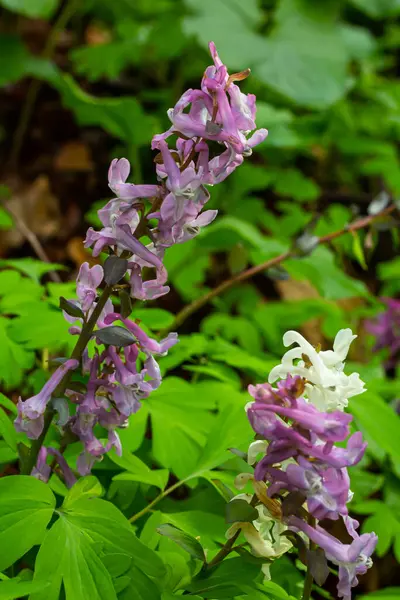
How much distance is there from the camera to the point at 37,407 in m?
1.17

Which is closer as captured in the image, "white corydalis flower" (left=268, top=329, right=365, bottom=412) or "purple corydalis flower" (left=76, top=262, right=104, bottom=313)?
"white corydalis flower" (left=268, top=329, right=365, bottom=412)

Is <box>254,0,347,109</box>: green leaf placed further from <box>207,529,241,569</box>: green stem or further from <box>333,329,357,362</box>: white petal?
<box>207,529,241,569</box>: green stem

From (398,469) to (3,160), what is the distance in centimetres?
359

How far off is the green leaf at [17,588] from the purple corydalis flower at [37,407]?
0.96ft

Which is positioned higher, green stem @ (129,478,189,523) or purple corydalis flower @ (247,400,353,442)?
purple corydalis flower @ (247,400,353,442)

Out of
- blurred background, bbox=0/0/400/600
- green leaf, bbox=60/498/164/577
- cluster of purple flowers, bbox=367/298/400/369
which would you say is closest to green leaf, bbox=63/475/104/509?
green leaf, bbox=60/498/164/577

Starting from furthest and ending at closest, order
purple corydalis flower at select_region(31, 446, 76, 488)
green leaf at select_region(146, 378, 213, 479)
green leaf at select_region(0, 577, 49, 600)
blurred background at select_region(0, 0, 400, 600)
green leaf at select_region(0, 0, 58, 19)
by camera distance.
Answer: green leaf at select_region(0, 0, 58, 19) < blurred background at select_region(0, 0, 400, 600) < green leaf at select_region(146, 378, 213, 479) < purple corydalis flower at select_region(31, 446, 76, 488) < green leaf at select_region(0, 577, 49, 600)

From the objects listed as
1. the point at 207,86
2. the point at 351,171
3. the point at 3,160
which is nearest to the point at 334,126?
the point at 351,171

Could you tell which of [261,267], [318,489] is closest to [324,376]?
[318,489]

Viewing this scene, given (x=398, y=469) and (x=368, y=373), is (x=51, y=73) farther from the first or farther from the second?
(x=398, y=469)

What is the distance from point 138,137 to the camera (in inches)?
141

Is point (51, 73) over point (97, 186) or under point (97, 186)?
over

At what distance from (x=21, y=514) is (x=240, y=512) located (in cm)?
34

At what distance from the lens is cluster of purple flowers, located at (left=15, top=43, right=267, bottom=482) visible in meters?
1.07
